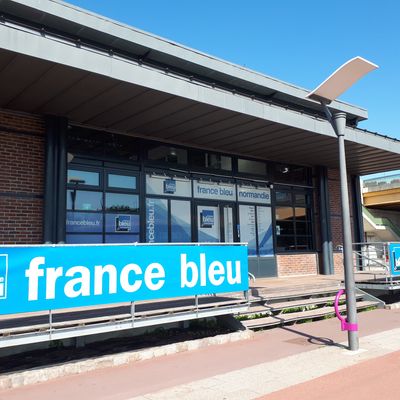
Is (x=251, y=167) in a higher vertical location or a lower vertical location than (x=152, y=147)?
lower

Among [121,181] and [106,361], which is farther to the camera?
[121,181]

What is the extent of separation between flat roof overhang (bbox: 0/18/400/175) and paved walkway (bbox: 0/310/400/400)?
4787mm

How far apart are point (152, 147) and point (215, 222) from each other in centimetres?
296

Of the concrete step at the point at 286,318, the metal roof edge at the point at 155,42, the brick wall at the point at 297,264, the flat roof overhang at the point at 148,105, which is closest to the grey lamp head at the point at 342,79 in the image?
the flat roof overhang at the point at 148,105

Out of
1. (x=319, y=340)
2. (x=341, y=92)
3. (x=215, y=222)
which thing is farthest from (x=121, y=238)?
(x=341, y=92)

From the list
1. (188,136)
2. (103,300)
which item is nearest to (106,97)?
(188,136)

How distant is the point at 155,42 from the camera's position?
37.0ft

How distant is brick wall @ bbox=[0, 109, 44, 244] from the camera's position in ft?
31.0

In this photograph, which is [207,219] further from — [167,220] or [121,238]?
[121,238]

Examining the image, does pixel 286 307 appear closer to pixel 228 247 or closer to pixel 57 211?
pixel 228 247

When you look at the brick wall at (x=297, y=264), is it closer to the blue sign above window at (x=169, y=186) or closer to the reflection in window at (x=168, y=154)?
the blue sign above window at (x=169, y=186)

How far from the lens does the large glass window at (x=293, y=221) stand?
15.3 m

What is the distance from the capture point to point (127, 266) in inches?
251

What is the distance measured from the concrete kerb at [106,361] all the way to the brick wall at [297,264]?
7047 millimetres
